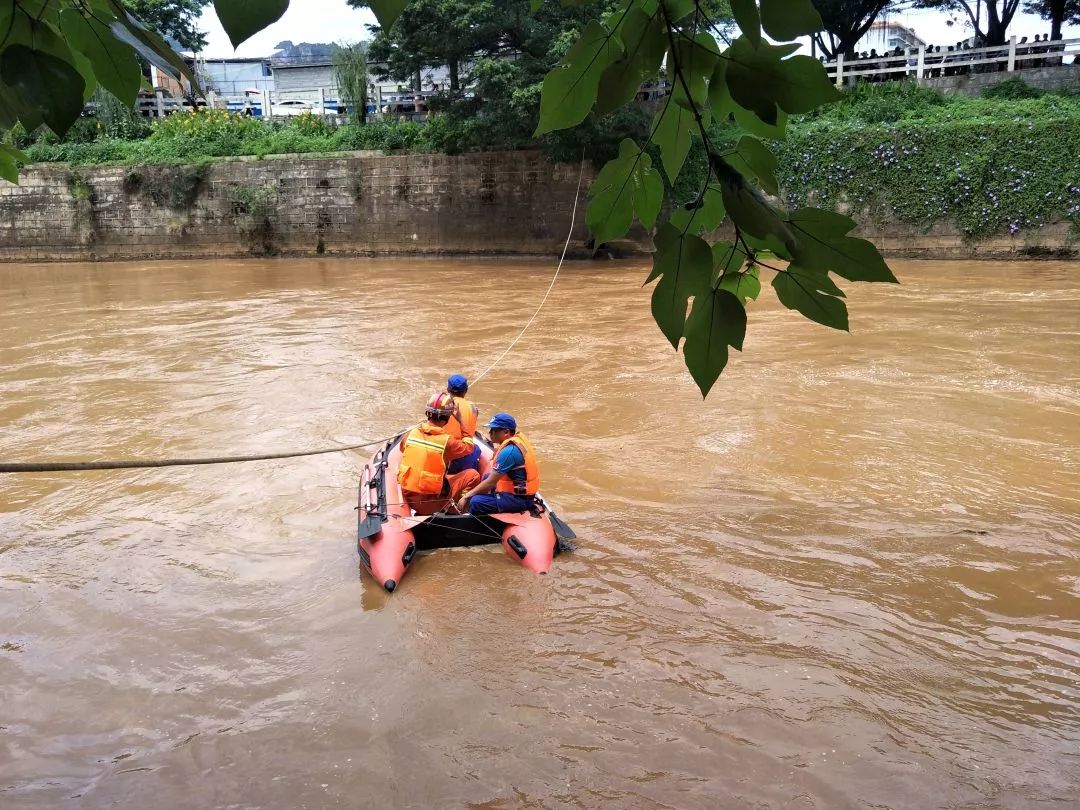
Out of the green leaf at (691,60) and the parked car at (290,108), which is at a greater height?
the parked car at (290,108)

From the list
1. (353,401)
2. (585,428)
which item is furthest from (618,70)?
(353,401)

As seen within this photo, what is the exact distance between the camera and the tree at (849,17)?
73.4 feet

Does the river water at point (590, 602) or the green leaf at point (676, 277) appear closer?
the green leaf at point (676, 277)

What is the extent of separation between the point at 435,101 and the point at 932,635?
17097 millimetres

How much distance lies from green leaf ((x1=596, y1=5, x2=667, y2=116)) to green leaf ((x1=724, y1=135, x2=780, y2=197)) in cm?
12

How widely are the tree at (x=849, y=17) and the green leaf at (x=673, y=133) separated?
2332cm

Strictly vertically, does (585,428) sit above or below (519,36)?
below

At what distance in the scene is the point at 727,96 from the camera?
0.86 meters

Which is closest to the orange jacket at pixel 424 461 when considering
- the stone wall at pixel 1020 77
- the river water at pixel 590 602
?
the river water at pixel 590 602

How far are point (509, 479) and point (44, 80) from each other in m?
5.09

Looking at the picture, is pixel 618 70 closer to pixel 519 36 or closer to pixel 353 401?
pixel 353 401

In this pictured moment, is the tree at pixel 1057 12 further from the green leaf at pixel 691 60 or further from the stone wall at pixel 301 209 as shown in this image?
the green leaf at pixel 691 60

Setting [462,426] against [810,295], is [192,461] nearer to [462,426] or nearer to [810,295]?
[810,295]

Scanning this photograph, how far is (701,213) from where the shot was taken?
91cm
